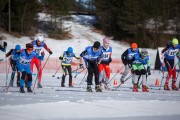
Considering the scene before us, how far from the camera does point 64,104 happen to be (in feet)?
27.7

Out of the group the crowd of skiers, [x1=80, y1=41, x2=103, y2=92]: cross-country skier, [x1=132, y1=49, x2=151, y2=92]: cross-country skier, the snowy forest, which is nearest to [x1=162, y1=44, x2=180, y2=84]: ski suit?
the crowd of skiers

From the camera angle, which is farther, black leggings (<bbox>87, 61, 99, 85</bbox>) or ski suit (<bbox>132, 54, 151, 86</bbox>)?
ski suit (<bbox>132, 54, 151, 86</bbox>)

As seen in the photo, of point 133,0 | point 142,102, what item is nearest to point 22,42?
point 133,0

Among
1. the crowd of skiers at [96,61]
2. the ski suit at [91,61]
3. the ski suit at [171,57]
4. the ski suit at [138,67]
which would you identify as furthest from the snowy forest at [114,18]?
the ski suit at [91,61]

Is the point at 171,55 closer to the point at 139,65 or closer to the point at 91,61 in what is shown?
the point at 139,65

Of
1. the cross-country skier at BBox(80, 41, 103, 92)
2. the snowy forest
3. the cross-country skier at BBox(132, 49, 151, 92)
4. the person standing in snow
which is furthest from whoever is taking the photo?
the snowy forest

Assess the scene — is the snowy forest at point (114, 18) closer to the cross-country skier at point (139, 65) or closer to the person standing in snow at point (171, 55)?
the person standing in snow at point (171, 55)

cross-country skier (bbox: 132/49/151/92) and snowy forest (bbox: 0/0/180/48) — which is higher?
snowy forest (bbox: 0/0/180/48)

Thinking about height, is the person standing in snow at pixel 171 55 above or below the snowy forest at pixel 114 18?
below

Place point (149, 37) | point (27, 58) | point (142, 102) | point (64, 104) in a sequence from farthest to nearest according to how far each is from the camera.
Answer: point (149, 37) < point (27, 58) < point (142, 102) < point (64, 104)

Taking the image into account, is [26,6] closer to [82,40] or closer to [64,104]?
[82,40]

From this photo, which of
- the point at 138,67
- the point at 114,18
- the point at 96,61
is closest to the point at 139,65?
the point at 138,67

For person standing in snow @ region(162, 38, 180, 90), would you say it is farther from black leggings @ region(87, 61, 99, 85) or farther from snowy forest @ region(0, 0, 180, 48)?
snowy forest @ region(0, 0, 180, 48)

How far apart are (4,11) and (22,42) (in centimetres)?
542
